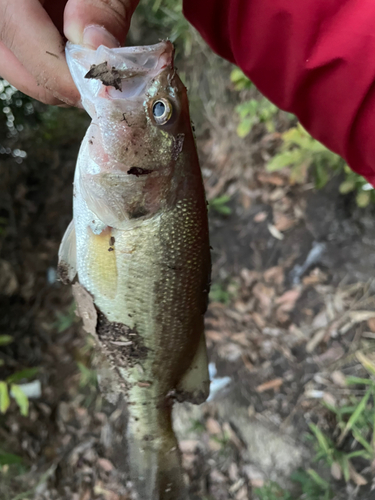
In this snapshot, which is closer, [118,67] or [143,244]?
[118,67]

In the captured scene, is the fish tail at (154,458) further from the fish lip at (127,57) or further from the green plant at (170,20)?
the green plant at (170,20)

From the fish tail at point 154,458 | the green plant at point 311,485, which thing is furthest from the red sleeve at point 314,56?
the green plant at point 311,485

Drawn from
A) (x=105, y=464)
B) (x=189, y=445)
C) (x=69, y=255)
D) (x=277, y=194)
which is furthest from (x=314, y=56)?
(x=105, y=464)

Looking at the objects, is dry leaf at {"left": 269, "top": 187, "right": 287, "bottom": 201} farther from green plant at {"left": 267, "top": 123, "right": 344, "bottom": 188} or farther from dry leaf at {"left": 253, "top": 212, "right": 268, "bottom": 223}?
green plant at {"left": 267, "top": 123, "right": 344, "bottom": 188}

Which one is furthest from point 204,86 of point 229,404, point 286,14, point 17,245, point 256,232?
point 229,404

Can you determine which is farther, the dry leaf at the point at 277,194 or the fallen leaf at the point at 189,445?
the dry leaf at the point at 277,194

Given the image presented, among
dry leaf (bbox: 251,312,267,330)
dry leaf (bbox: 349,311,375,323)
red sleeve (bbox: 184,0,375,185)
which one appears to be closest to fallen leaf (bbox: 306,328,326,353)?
dry leaf (bbox: 349,311,375,323)

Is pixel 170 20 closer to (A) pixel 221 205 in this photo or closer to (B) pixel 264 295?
(A) pixel 221 205
